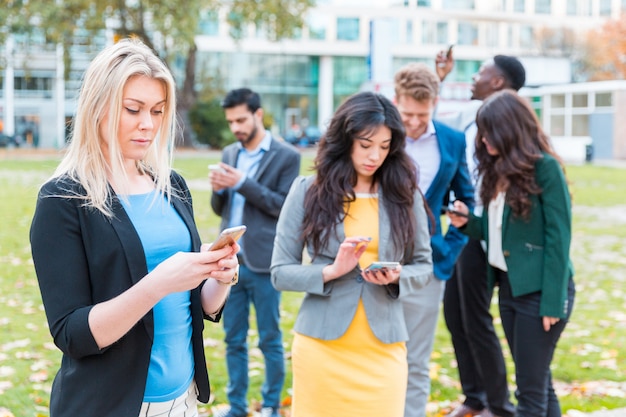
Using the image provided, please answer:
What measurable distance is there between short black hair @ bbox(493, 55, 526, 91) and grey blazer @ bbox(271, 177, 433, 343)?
81.2 inches

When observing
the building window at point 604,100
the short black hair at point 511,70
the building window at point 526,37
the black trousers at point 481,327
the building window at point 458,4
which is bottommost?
the black trousers at point 481,327

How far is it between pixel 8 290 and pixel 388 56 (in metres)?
5.40

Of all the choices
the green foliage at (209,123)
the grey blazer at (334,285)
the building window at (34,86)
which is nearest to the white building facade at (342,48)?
the building window at (34,86)

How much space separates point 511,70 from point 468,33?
64371 millimetres

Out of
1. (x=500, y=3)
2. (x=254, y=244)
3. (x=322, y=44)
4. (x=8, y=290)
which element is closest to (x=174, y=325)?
(x=254, y=244)

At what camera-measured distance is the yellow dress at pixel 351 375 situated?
335 centimetres

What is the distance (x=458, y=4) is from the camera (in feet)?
216

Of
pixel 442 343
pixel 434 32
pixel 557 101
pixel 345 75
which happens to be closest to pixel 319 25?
pixel 345 75

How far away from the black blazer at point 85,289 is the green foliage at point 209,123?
4294cm

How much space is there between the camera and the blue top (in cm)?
237

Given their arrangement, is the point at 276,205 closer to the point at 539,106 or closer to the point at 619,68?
the point at 539,106

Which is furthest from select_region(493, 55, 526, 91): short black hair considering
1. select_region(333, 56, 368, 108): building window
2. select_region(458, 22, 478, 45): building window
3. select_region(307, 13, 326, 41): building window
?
select_region(458, 22, 478, 45): building window

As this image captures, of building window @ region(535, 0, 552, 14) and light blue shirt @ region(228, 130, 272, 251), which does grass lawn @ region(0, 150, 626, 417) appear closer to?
light blue shirt @ region(228, 130, 272, 251)

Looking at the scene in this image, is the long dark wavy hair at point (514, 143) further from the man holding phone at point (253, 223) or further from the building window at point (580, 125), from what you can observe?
the building window at point (580, 125)
